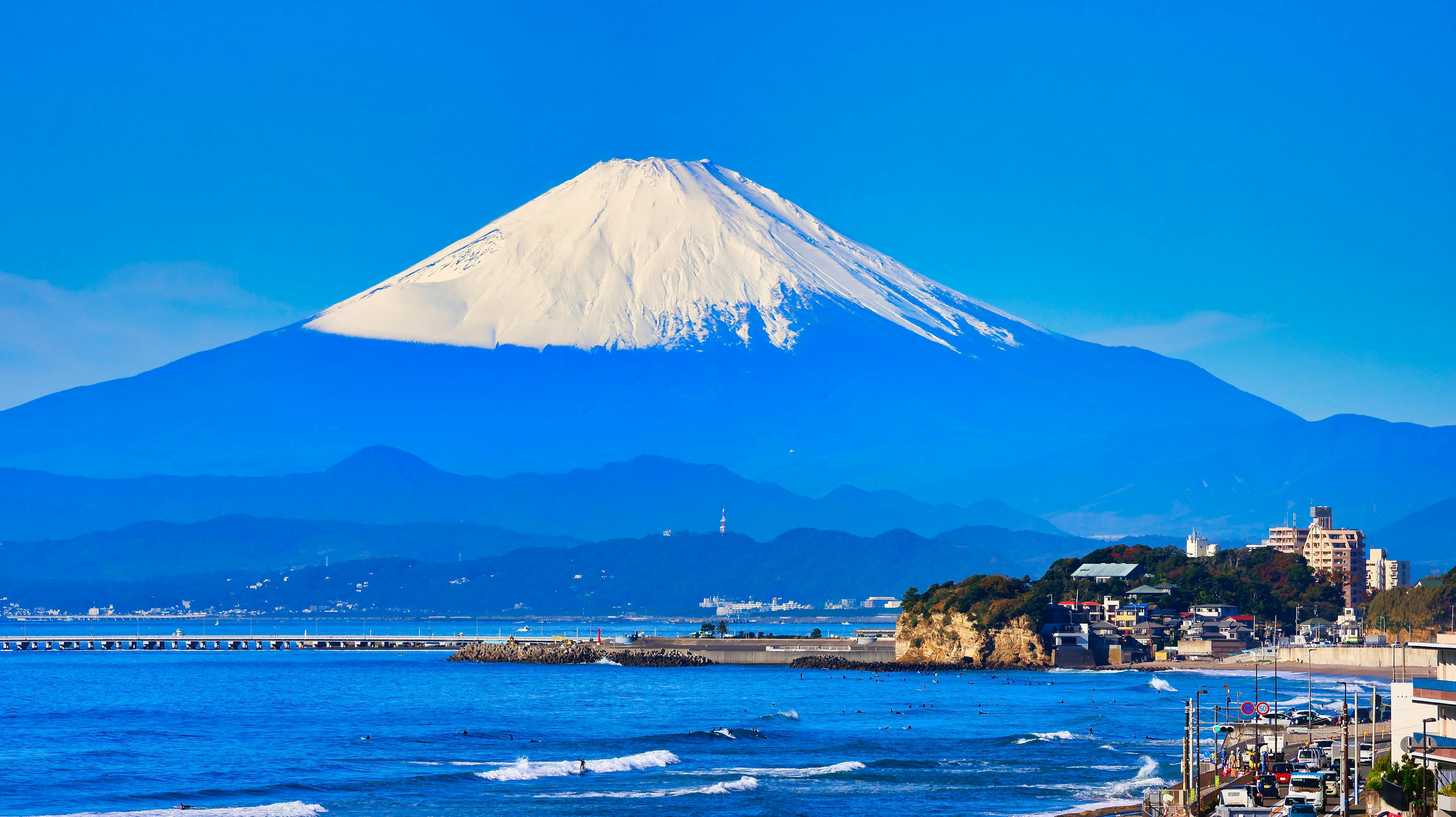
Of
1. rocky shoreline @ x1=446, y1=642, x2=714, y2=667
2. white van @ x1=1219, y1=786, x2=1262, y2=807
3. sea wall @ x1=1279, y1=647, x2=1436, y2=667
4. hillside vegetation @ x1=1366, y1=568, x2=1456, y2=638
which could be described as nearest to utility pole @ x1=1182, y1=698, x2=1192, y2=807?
white van @ x1=1219, y1=786, x2=1262, y2=807

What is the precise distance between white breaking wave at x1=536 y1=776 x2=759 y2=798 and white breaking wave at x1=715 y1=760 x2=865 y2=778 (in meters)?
2.65

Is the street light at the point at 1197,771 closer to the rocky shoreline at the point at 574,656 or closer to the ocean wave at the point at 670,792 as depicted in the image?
the ocean wave at the point at 670,792

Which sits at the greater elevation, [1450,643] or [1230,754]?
[1450,643]

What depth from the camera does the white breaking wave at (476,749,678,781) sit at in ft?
177

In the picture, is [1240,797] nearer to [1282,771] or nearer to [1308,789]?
[1308,789]

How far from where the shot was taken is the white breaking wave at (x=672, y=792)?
4947cm

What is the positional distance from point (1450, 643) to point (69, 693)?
81838mm

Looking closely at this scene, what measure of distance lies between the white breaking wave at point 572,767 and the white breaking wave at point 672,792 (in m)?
3.79

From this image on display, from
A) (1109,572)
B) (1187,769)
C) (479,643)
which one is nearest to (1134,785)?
(1187,769)

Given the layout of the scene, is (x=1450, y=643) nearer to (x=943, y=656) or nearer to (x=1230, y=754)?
(x=1230, y=754)

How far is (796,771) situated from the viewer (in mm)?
55438

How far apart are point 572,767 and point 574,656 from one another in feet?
247

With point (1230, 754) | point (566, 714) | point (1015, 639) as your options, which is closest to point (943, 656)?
point (1015, 639)

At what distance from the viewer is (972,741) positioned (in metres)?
63.8
